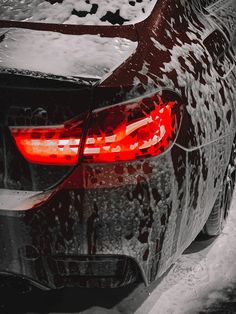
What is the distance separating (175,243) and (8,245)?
2.39 feet

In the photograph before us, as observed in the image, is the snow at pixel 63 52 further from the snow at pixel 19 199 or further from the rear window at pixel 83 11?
the snow at pixel 19 199

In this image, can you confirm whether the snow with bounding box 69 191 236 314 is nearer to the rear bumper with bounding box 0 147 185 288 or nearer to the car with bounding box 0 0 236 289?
the car with bounding box 0 0 236 289

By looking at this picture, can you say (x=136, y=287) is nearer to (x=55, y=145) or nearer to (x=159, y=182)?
(x=159, y=182)

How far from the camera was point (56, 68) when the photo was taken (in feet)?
6.98

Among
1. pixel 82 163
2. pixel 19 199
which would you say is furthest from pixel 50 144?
pixel 19 199

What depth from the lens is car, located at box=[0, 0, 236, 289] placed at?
209 centimetres

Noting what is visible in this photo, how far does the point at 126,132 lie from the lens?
2141 mm

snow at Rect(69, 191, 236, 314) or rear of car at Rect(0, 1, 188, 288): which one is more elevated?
rear of car at Rect(0, 1, 188, 288)

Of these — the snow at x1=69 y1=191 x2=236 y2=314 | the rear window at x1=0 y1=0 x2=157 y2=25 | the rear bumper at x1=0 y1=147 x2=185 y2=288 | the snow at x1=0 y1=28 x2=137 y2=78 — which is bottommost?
the snow at x1=69 y1=191 x2=236 y2=314

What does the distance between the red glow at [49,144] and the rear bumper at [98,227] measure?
0.26 feet

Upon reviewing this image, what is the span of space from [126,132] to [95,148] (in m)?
0.13

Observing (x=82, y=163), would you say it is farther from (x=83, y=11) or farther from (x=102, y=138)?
(x=83, y=11)

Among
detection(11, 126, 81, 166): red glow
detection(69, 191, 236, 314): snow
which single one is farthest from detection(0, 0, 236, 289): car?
detection(69, 191, 236, 314): snow

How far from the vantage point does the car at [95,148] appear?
2.09 metres
